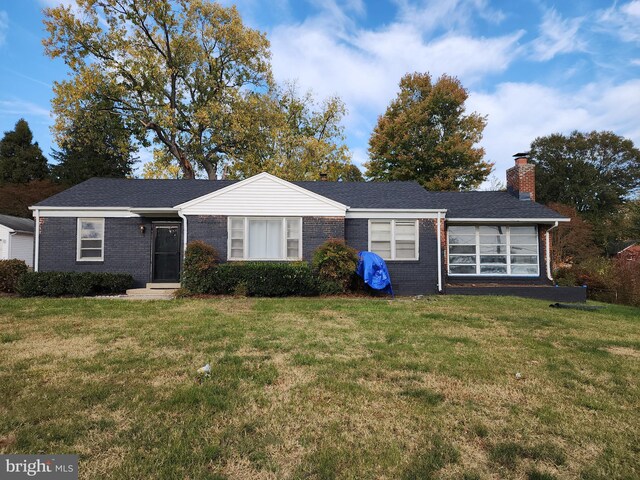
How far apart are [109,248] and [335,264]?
838 cm

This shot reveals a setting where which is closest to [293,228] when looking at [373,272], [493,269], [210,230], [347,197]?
[210,230]

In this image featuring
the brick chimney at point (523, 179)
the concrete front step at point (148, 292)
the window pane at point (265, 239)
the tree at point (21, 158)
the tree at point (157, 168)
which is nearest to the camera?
the concrete front step at point (148, 292)

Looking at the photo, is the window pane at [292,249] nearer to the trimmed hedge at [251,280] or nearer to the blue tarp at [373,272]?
the trimmed hedge at [251,280]

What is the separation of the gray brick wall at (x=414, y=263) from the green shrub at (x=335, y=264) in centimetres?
159

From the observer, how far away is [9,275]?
1210cm

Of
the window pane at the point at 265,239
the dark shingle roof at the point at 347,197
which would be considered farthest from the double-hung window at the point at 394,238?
the window pane at the point at 265,239

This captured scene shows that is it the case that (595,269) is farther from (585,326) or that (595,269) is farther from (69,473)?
(69,473)

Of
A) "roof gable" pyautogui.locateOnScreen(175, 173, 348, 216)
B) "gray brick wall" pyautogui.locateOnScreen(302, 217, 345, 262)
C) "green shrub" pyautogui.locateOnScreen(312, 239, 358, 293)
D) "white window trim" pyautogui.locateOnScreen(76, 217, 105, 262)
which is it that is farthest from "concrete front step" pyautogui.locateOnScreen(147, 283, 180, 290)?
"green shrub" pyautogui.locateOnScreen(312, 239, 358, 293)

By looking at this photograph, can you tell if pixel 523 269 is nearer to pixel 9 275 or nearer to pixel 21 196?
pixel 9 275

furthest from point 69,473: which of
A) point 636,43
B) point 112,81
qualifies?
point 112,81

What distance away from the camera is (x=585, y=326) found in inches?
298

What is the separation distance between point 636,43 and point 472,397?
1573 cm

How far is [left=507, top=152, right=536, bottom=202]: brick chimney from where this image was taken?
16.2m

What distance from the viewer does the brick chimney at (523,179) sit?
16.2 metres
